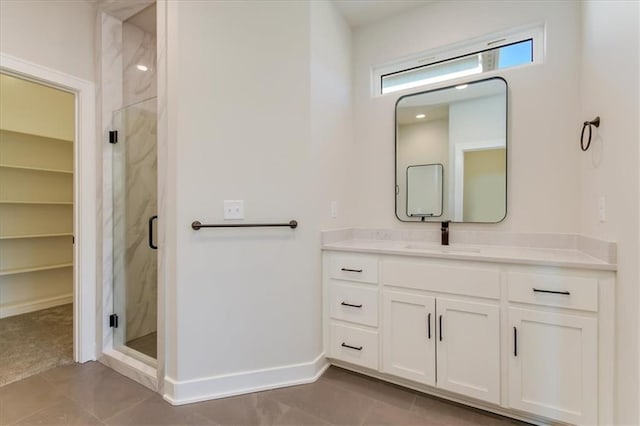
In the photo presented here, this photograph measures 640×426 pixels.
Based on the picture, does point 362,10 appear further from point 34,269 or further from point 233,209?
point 34,269

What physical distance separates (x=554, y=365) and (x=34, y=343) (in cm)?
385

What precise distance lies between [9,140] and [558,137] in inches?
203

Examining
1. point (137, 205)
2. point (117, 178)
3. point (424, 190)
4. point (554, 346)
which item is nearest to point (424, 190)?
point (424, 190)

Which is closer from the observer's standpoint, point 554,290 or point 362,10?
point 554,290

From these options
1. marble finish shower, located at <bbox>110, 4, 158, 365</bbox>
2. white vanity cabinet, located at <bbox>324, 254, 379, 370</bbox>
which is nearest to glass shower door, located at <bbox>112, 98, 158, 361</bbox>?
marble finish shower, located at <bbox>110, 4, 158, 365</bbox>

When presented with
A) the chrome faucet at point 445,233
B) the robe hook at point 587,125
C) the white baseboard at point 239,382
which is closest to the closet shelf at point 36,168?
the white baseboard at point 239,382

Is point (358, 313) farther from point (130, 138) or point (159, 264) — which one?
point (130, 138)

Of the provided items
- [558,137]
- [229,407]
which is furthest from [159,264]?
[558,137]

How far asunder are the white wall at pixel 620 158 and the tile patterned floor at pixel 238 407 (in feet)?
2.37

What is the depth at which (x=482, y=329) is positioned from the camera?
5.42 feet

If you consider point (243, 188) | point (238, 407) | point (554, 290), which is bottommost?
point (238, 407)

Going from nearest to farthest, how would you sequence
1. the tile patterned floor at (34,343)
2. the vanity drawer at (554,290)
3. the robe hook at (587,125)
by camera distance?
1. the vanity drawer at (554,290)
2. the robe hook at (587,125)
3. the tile patterned floor at (34,343)

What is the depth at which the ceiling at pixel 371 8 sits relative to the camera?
2326mm

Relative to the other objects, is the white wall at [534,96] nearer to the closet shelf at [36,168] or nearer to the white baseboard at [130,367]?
the white baseboard at [130,367]
